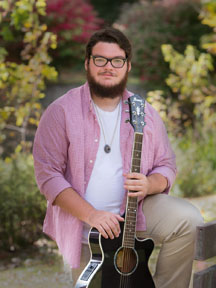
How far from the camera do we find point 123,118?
3.08m

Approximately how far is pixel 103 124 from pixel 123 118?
0.13 metres

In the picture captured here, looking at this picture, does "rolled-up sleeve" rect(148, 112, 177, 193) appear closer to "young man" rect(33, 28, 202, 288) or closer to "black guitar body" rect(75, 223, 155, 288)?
"young man" rect(33, 28, 202, 288)

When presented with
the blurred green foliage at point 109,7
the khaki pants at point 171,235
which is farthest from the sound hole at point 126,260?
the blurred green foliage at point 109,7

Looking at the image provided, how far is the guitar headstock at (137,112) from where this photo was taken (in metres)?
2.88

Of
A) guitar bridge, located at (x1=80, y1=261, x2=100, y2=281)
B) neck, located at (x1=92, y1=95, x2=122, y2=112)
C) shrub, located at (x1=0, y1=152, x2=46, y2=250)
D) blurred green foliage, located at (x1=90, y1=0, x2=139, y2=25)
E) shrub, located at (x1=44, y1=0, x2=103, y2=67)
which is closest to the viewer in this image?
guitar bridge, located at (x1=80, y1=261, x2=100, y2=281)

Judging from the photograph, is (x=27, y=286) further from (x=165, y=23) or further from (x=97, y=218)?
(x=165, y=23)

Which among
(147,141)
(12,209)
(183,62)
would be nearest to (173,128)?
(183,62)

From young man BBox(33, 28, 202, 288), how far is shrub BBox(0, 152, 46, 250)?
143cm

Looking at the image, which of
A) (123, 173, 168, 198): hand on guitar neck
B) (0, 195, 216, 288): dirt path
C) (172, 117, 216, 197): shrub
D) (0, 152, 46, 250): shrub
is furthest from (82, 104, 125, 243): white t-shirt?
(172, 117, 216, 197): shrub

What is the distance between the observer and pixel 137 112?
293 centimetres

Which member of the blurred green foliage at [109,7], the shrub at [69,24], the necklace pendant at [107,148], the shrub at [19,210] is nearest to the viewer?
the necklace pendant at [107,148]

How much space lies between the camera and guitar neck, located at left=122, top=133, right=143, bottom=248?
277cm

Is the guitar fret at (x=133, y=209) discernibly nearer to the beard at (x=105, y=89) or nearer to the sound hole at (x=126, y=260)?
the sound hole at (x=126, y=260)

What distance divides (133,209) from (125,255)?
0.24m
